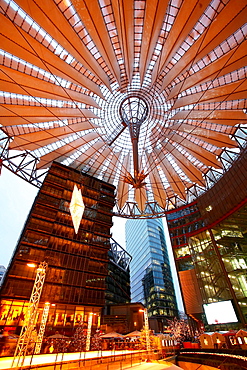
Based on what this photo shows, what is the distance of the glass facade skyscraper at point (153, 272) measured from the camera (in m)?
70.0

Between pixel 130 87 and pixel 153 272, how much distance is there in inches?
2638

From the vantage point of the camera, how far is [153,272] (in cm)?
7562

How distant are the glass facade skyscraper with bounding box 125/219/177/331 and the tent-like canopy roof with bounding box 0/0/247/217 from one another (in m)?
41.9

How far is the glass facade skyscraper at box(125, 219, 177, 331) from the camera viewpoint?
70.0 m

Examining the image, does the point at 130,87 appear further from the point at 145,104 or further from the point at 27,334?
the point at 27,334

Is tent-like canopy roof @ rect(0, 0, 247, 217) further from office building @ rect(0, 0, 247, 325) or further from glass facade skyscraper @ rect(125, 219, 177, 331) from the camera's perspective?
glass facade skyscraper @ rect(125, 219, 177, 331)

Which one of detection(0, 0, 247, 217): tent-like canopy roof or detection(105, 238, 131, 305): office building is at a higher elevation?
detection(0, 0, 247, 217): tent-like canopy roof

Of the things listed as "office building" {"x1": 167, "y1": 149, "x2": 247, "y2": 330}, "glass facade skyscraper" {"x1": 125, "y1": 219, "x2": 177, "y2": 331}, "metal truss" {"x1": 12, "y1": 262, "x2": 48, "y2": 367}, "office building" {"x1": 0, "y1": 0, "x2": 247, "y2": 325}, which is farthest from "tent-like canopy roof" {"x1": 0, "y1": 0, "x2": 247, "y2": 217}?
"glass facade skyscraper" {"x1": 125, "y1": 219, "x2": 177, "y2": 331}

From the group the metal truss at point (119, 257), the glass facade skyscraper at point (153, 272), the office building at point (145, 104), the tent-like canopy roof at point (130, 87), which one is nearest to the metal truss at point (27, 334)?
the tent-like canopy roof at point (130, 87)

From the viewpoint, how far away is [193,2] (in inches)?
654

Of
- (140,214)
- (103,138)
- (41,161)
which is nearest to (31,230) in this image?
(41,161)

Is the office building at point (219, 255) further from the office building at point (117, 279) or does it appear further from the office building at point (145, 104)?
the office building at point (117, 279)

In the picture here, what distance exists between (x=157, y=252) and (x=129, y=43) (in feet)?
253

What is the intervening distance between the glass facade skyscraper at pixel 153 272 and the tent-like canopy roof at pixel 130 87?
41.9 m
